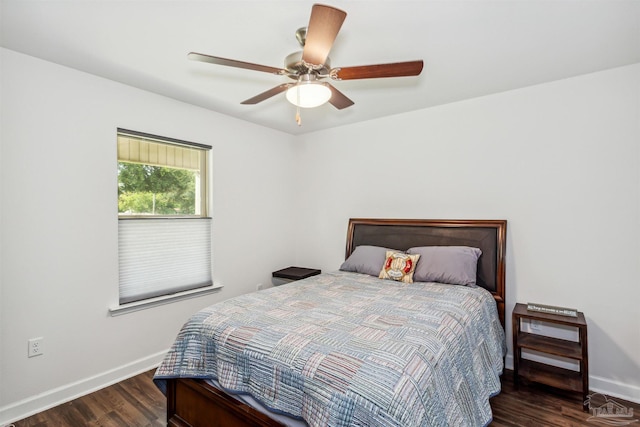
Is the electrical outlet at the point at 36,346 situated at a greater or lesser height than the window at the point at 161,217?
lesser

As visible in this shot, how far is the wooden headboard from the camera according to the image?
108 inches

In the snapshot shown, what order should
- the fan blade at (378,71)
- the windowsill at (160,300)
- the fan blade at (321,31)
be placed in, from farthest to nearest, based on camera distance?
the windowsill at (160,300) < the fan blade at (378,71) < the fan blade at (321,31)

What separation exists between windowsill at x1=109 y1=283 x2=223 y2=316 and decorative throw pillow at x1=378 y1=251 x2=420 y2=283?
1810 mm

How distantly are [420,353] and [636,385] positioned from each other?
2204mm

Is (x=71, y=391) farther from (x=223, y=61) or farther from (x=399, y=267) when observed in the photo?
(x=399, y=267)

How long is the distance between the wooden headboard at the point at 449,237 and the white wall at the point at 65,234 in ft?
6.83

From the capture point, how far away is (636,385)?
90.2 inches

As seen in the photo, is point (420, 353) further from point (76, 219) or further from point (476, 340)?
point (76, 219)

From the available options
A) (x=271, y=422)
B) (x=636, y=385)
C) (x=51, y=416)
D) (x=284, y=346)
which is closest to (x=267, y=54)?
(x=284, y=346)

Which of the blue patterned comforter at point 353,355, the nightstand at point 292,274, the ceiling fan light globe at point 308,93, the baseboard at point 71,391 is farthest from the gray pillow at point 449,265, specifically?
the baseboard at point 71,391

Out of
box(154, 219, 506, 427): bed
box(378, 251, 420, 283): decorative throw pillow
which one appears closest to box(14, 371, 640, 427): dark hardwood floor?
box(154, 219, 506, 427): bed

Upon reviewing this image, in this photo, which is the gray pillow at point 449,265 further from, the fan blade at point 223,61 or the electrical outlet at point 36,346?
the electrical outlet at point 36,346

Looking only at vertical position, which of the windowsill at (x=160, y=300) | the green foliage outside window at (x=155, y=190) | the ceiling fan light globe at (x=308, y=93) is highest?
the ceiling fan light globe at (x=308, y=93)

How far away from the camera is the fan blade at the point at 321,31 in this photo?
1342mm
